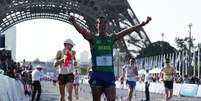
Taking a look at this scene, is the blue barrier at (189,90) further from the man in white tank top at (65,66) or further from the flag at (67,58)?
the flag at (67,58)

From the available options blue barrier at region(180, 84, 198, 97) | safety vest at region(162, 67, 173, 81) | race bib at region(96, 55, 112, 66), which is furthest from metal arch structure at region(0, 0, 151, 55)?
race bib at region(96, 55, 112, 66)

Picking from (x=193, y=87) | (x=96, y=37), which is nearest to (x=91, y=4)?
(x=193, y=87)

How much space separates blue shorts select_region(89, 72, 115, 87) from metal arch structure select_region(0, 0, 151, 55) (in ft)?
164

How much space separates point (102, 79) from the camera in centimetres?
1080

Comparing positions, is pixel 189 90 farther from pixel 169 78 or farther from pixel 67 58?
pixel 67 58

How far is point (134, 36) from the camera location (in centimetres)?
7062

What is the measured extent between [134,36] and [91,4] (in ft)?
19.0

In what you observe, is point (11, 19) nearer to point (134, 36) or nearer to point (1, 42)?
point (134, 36)

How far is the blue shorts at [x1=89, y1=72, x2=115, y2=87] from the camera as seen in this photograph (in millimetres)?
10789

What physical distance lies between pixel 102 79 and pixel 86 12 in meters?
59.3

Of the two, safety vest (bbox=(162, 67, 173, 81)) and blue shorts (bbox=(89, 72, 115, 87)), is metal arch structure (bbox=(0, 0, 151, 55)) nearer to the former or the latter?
safety vest (bbox=(162, 67, 173, 81))

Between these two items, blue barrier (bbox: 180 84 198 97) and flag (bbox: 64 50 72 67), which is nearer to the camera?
flag (bbox: 64 50 72 67)

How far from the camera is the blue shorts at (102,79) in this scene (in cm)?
1079

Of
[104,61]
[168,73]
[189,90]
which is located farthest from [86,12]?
[104,61]
